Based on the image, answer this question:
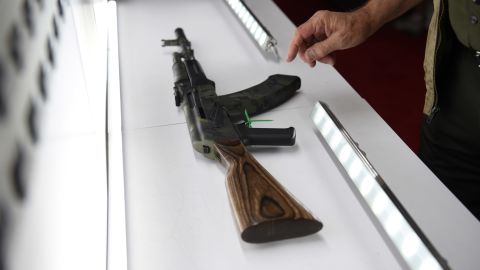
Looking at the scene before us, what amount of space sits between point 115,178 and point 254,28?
659 mm

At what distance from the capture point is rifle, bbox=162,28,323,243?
25.5 inches

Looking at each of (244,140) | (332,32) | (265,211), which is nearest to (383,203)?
(265,211)

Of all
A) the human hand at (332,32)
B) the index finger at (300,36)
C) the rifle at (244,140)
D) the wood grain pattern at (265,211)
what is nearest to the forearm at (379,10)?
the human hand at (332,32)

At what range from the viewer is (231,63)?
122cm

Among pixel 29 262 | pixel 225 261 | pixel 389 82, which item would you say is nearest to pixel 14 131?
pixel 29 262

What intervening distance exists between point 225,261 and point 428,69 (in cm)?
68

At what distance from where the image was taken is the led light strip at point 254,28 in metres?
1.20

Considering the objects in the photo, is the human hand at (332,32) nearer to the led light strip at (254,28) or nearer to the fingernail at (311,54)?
the fingernail at (311,54)

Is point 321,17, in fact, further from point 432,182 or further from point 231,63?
point 432,182

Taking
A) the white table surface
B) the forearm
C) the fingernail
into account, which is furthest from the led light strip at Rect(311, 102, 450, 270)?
the forearm

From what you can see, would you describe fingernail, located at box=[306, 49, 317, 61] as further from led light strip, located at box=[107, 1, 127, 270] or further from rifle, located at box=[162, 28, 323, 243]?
led light strip, located at box=[107, 1, 127, 270]

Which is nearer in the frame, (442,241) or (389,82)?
(442,241)

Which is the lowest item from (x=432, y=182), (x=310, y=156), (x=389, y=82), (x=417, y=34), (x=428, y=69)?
(x=432, y=182)

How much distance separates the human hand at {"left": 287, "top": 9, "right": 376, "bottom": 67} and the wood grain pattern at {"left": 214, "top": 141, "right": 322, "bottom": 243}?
0.42 metres
